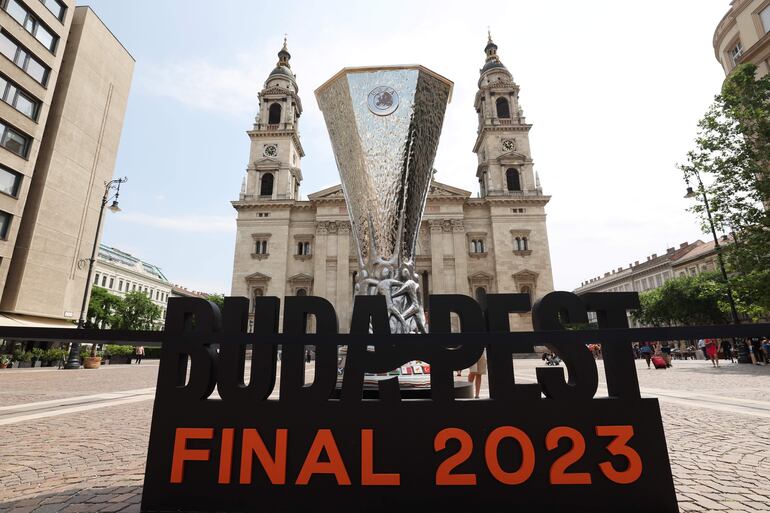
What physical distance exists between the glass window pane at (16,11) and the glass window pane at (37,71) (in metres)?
1.91

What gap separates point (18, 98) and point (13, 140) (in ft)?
7.41

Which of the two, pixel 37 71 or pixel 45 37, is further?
pixel 45 37

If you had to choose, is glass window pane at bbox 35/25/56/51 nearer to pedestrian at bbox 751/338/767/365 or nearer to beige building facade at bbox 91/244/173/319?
beige building facade at bbox 91/244/173/319

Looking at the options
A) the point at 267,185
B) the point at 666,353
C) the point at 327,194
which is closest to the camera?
the point at 666,353

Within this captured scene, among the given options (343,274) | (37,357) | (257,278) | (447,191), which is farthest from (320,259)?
(37,357)

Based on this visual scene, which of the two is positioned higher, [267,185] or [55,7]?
[55,7]

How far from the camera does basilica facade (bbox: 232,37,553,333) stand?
109 ft

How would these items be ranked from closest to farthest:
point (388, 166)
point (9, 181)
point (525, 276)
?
point (388, 166) < point (9, 181) < point (525, 276)

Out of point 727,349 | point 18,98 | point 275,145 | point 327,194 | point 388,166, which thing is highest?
point 275,145

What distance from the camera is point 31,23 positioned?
20500mm

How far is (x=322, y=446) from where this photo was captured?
2.40 meters

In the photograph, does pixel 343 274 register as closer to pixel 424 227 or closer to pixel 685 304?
pixel 424 227

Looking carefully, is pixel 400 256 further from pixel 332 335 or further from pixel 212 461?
pixel 212 461

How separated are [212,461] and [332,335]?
3.55ft
